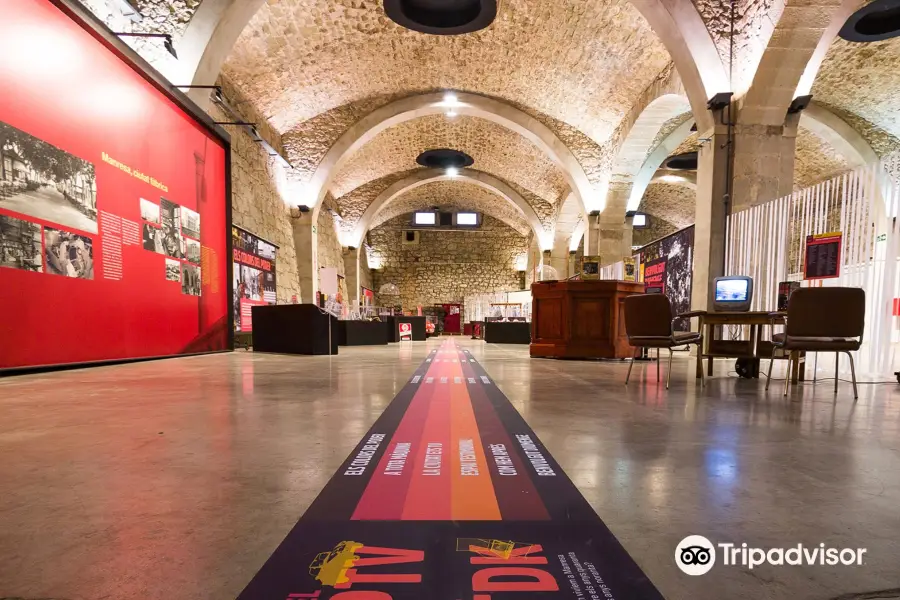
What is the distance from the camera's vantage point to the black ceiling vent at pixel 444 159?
13.6m

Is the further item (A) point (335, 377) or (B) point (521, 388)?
(A) point (335, 377)

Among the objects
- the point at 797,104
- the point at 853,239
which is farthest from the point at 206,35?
the point at 853,239

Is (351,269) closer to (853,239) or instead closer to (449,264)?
(449,264)

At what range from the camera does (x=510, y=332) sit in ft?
36.5

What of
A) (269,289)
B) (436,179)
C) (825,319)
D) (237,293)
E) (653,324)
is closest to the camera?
(825,319)

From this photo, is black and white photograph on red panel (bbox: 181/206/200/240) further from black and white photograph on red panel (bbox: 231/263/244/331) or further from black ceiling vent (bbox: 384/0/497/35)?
black ceiling vent (bbox: 384/0/497/35)

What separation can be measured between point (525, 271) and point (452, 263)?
3635 millimetres

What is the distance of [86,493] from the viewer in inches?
49.1

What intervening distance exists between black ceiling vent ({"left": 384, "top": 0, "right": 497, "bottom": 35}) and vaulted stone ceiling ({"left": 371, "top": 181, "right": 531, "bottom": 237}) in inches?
395

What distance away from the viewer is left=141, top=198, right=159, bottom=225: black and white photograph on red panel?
17.0 feet

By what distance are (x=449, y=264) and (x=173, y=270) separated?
15381mm

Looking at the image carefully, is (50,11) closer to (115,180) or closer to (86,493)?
(115,180)

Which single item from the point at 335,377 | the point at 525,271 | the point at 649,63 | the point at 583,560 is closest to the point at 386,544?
the point at 583,560

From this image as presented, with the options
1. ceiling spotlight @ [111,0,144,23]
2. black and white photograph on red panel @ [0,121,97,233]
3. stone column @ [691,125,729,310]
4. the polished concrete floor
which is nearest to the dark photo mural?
stone column @ [691,125,729,310]
